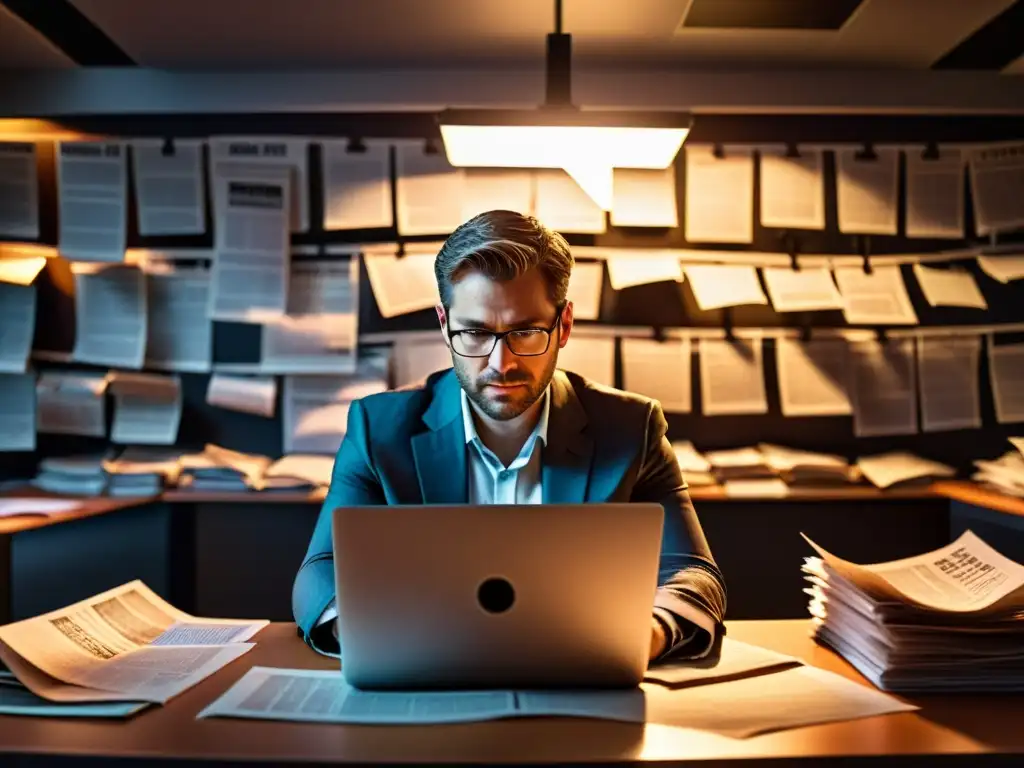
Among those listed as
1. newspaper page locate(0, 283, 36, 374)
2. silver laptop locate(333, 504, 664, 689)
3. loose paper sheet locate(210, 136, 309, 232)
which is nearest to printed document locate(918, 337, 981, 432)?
loose paper sheet locate(210, 136, 309, 232)

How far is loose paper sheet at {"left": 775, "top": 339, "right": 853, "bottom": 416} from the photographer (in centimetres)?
288

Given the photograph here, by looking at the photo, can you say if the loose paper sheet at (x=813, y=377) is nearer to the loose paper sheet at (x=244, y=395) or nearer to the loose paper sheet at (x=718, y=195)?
the loose paper sheet at (x=718, y=195)

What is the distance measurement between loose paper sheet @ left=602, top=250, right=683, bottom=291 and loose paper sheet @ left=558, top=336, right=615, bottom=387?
0.64 feet

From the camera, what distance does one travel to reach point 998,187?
9.50 feet

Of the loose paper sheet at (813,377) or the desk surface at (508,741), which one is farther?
the loose paper sheet at (813,377)

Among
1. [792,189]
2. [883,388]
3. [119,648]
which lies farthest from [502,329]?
[883,388]

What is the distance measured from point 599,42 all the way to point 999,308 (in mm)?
1605

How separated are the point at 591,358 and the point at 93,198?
1.71 meters

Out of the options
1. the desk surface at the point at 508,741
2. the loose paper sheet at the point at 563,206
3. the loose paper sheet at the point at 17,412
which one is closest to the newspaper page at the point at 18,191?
the loose paper sheet at the point at 17,412

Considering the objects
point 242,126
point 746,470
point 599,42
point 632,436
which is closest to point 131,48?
point 242,126

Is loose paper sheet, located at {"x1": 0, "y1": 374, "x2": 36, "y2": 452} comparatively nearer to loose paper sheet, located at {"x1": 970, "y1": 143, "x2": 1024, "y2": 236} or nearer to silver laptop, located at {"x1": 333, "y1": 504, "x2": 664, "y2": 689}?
silver laptop, located at {"x1": 333, "y1": 504, "x2": 664, "y2": 689}

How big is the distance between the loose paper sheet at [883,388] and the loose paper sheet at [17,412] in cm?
269

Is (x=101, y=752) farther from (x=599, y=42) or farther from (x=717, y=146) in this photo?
(x=717, y=146)

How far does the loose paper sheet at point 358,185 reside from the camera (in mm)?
2861
